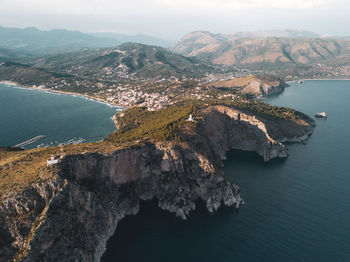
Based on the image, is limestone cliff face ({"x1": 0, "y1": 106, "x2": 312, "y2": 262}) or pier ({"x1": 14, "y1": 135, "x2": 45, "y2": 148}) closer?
limestone cliff face ({"x1": 0, "y1": 106, "x2": 312, "y2": 262})

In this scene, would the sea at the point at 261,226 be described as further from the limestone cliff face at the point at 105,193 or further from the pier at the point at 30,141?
the pier at the point at 30,141

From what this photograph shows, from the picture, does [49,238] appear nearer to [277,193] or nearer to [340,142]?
[277,193]

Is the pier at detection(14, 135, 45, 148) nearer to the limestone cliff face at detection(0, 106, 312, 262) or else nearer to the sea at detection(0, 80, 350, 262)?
the limestone cliff face at detection(0, 106, 312, 262)

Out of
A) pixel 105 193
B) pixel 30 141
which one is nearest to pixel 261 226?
pixel 105 193

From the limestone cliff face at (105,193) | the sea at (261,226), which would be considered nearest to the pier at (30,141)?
the limestone cliff face at (105,193)

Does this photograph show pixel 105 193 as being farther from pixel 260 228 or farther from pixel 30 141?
pixel 30 141

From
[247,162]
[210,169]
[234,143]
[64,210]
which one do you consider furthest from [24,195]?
[234,143]

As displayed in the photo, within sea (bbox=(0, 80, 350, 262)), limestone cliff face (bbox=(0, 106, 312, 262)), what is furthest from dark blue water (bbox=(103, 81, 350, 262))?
limestone cliff face (bbox=(0, 106, 312, 262))

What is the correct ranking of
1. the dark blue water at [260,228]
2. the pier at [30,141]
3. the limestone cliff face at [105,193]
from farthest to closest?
the pier at [30,141]
the dark blue water at [260,228]
the limestone cliff face at [105,193]
